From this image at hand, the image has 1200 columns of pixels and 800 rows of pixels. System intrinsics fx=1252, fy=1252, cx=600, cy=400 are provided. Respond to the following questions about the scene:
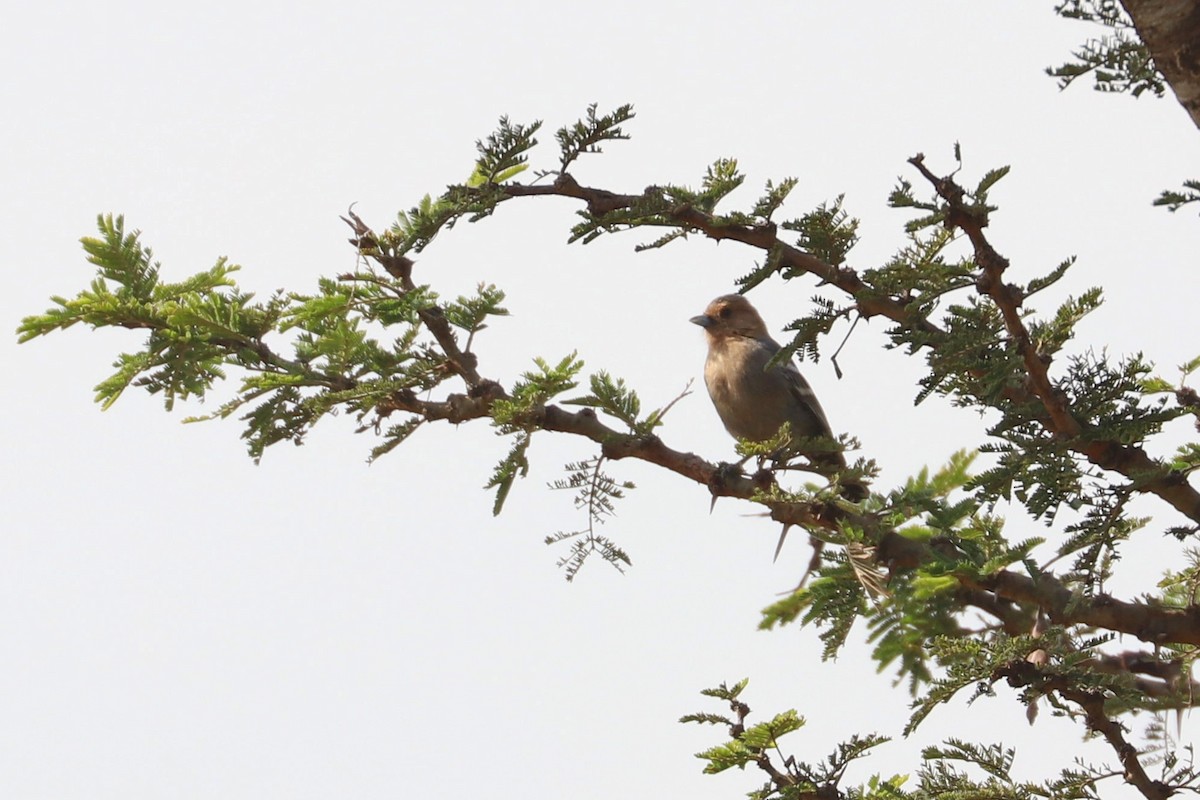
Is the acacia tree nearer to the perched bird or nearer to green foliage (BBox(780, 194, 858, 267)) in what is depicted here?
green foliage (BBox(780, 194, 858, 267))

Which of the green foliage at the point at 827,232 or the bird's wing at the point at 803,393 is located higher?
the bird's wing at the point at 803,393

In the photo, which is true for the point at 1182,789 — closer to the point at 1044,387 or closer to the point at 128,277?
the point at 1044,387

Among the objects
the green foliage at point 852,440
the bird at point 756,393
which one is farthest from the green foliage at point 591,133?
the bird at point 756,393

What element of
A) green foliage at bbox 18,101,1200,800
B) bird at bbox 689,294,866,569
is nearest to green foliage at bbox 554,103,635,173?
green foliage at bbox 18,101,1200,800

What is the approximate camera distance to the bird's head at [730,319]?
8.71 meters

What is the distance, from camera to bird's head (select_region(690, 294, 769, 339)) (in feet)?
28.6

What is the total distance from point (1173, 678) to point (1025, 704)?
1118 mm

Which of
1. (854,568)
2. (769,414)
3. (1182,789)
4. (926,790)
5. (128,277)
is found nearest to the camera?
(854,568)

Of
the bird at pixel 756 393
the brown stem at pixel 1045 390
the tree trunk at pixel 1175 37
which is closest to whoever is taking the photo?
the tree trunk at pixel 1175 37

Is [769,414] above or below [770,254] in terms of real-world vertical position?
above

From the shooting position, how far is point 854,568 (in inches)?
144

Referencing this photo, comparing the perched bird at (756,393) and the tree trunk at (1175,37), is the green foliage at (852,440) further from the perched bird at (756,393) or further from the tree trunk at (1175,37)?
the perched bird at (756,393)

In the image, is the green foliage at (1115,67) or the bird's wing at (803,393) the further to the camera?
the bird's wing at (803,393)

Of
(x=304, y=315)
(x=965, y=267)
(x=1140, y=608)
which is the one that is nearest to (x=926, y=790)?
(x=1140, y=608)
